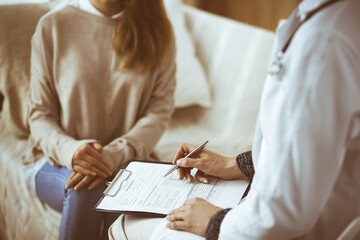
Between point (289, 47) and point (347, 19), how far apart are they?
8 centimetres

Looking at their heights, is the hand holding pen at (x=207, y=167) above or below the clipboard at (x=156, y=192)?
above

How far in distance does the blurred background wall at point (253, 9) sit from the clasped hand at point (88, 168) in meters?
1.48

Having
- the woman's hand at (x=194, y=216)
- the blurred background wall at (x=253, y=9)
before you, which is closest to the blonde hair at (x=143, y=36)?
the woman's hand at (x=194, y=216)

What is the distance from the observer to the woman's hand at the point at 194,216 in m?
0.61

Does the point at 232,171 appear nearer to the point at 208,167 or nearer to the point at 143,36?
the point at 208,167

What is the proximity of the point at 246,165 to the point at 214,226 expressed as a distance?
172 millimetres

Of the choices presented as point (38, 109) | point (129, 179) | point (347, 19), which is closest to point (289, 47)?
point (347, 19)

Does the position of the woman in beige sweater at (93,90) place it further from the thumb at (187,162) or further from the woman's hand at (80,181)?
the thumb at (187,162)

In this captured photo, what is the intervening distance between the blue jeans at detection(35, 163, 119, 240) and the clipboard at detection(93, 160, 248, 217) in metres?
0.12

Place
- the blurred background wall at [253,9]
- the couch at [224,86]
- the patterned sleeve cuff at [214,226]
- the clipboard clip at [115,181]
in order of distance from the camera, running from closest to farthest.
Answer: the patterned sleeve cuff at [214,226]
the clipboard clip at [115,181]
the couch at [224,86]
the blurred background wall at [253,9]

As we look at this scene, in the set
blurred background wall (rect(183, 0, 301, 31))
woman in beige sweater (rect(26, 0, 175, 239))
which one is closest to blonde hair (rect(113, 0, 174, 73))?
woman in beige sweater (rect(26, 0, 175, 239))

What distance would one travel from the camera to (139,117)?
3.44 ft

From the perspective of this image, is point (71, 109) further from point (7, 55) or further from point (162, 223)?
point (162, 223)

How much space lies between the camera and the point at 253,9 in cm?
219
